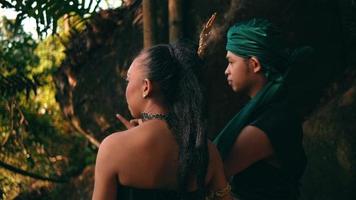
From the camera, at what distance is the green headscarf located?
4262 millimetres

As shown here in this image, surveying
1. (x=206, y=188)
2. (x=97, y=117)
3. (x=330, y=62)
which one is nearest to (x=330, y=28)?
(x=330, y=62)

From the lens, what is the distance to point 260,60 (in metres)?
4.36

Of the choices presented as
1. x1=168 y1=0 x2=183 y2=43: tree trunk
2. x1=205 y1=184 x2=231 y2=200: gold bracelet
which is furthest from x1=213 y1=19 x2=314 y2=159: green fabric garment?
x1=168 y1=0 x2=183 y2=43: tree trunk

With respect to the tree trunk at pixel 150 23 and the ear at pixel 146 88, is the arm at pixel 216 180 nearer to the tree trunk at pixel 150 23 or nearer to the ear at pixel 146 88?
the ear at pixel 146 88

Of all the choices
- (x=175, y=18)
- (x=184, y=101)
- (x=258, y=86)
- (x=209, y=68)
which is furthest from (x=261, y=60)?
(x=175, y=18)

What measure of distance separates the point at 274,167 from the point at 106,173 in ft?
4.01

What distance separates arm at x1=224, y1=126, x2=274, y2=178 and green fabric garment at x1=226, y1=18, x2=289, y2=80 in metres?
0.37

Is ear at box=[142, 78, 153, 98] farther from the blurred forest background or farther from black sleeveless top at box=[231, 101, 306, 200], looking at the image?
the blurred forest background

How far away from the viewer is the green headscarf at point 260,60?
4262mm

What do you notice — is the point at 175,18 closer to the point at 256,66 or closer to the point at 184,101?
the point at 256,66

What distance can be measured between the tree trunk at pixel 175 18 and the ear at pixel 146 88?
167 inches

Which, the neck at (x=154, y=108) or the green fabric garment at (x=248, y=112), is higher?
the neck at (x=154, y=108)

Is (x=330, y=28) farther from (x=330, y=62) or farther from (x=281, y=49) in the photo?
(x=281, y=49)

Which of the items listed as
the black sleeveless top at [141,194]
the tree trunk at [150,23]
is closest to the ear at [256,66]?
the black sleeveless top at [141,194]
